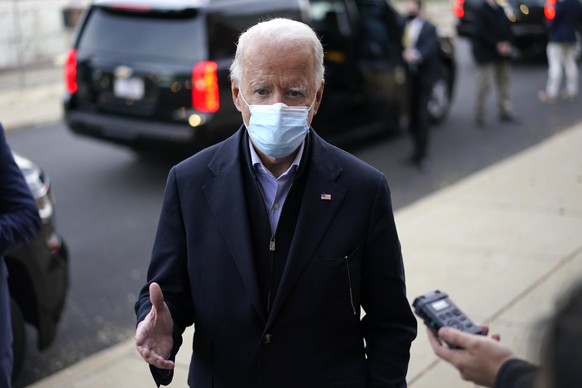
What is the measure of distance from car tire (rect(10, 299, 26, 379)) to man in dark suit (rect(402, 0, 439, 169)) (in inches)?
249

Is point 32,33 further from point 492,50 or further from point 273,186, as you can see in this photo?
point 273,186

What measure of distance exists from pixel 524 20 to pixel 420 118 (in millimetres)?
8588

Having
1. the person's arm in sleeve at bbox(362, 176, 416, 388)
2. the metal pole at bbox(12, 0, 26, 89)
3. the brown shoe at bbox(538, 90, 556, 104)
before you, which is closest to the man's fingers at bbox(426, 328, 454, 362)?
Result: the person's arm in sleeve at bbox(362, 176, 416, 388)

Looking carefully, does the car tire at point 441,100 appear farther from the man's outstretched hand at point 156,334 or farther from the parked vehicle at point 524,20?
the man's outstretched hand at point 156,334

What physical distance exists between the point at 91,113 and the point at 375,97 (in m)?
3.39

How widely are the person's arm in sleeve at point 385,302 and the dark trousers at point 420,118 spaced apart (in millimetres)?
7984

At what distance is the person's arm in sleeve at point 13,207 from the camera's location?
11.8 ft

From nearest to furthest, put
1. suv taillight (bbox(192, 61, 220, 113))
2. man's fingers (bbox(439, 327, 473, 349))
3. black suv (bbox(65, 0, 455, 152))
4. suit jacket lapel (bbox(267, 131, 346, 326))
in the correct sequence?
man's fingers (bbox(439, 327, 473, 349)) → suit jacket lapel (bbox(267, 131, 346, 326)) → suv taillight (bbox(192, 61, 220, 113)) → black suv (bbox(65, 0, 455, 152))

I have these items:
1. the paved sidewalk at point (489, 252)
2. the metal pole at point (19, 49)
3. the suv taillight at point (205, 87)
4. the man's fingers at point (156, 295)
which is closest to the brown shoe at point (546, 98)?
the paved sidewalk at point (489, 252)

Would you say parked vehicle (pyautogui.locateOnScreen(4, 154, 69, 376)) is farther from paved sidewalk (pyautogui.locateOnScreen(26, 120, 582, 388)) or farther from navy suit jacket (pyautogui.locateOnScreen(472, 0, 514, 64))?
navy suit jacket (pyautogui.locateOnScreen(472, 0, 514, 64))

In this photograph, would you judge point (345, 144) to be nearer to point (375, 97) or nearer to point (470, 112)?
point (375, 97)

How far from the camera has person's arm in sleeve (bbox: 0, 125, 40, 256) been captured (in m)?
3.59

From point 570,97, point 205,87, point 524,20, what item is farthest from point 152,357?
point 524,20

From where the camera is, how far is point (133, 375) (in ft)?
17.1
